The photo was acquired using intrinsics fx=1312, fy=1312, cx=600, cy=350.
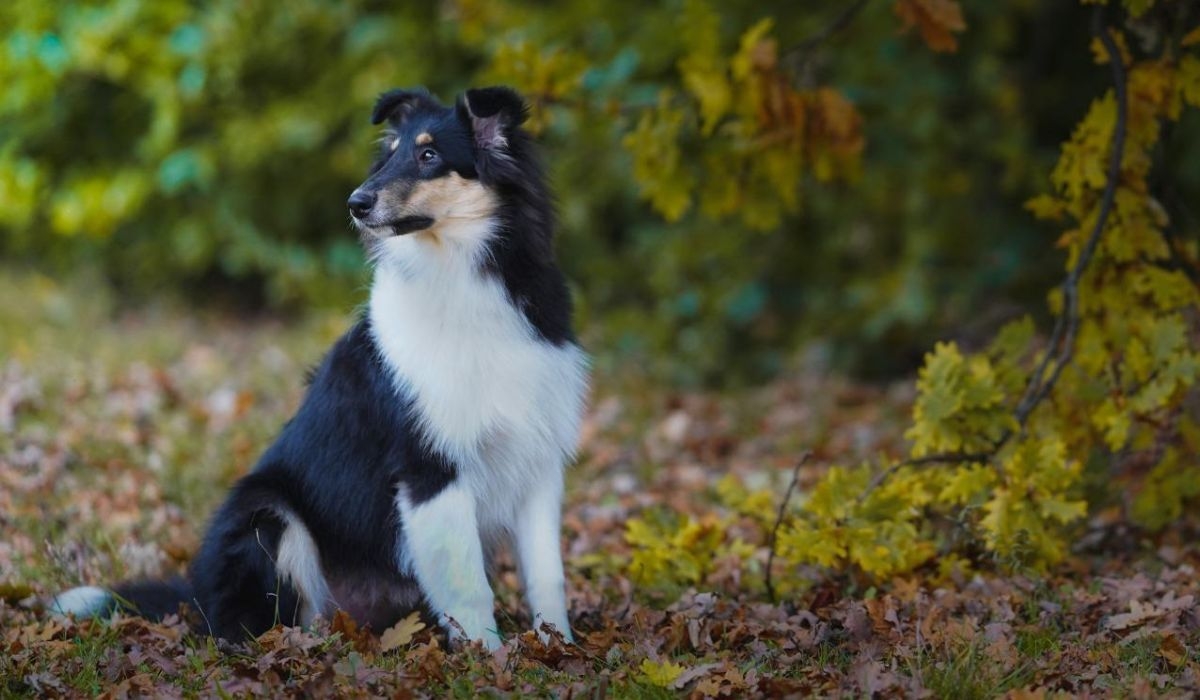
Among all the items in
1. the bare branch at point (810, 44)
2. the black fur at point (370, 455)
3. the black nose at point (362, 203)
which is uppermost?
the bare branch at point (810, 44)

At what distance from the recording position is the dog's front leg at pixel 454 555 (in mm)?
4066

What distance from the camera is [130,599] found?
4.43 meters

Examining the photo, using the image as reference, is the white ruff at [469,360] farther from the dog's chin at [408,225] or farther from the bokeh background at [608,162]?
the bokeh background at [608,162]

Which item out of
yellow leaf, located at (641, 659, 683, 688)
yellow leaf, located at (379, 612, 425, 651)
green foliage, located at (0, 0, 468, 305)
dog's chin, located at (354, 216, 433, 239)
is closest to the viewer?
yellow leaf, located at (641, 659, 683, 688)

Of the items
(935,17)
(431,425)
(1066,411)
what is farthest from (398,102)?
(1066,411)

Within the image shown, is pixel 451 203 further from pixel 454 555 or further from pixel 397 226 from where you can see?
pixel 454 555

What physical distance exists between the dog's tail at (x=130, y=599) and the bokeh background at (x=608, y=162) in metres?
4.21

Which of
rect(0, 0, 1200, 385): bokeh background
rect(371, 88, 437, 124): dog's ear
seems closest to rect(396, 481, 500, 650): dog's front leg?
rect(371, 88, 437, 124): dog's ear

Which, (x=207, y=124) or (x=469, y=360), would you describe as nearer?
(x=469, y=360)

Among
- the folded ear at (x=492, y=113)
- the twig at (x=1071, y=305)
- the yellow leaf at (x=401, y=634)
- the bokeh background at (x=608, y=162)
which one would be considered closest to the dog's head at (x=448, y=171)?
the folded ear at (x=492, y=113)

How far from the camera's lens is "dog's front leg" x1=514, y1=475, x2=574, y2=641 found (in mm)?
4195

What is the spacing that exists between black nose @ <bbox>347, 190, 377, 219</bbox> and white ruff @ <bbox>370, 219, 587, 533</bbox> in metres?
0.20

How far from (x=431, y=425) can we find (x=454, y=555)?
1.34 feet

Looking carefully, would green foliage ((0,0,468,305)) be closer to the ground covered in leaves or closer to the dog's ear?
the ground covered in leaves
